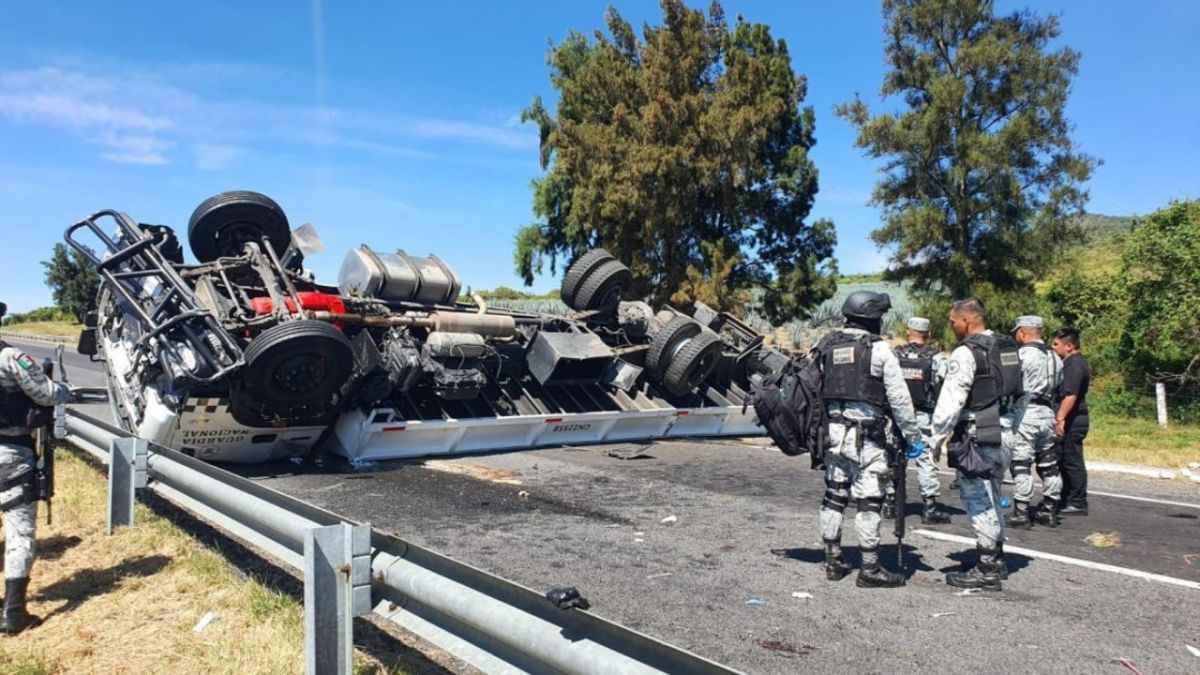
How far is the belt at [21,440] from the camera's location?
432 centimetres

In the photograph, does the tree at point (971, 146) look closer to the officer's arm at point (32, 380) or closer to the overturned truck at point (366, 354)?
the overturned truck at point (366, 354)

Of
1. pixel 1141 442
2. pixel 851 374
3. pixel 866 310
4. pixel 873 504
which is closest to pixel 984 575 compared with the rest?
pixel 873 504

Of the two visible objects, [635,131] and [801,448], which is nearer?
[801,448]

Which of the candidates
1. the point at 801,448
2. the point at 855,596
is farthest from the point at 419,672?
the point at 801,448

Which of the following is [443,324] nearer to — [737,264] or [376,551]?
[376,551]

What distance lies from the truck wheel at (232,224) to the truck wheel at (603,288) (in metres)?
3.67

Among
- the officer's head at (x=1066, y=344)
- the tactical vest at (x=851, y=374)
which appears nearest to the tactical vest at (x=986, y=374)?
the tactical vest at (x=851, y=374)

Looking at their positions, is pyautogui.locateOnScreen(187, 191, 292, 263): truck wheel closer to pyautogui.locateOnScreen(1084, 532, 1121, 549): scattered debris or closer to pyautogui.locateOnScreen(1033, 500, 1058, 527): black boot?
pyautogui.locateOnScreen(1033, 500, 1058, 527): black boot

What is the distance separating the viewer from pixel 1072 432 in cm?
688

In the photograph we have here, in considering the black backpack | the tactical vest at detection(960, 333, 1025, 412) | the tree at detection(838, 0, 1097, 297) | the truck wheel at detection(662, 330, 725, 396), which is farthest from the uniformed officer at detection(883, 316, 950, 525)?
the tree at detection(838, 0, 1097, 297)

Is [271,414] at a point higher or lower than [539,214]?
lower

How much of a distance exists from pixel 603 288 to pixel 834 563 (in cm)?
641

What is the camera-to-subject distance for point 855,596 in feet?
14.7

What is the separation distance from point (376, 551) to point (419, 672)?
715 mm
